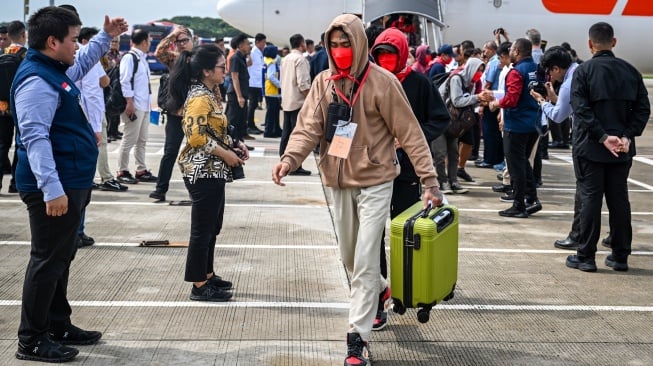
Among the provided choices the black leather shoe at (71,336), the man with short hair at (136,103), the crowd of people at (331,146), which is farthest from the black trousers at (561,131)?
the black leather shoe at (71,336)

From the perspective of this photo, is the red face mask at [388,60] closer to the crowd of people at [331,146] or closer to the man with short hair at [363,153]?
the crowd of people at [331,146]

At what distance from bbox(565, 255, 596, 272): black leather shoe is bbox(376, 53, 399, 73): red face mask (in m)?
2.65

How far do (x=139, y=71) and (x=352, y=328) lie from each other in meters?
6.62

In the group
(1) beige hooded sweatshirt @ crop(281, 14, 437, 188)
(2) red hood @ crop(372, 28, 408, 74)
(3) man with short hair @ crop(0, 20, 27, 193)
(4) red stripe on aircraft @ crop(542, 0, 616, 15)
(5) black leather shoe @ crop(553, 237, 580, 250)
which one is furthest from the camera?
(4) red stripe on aircraft @ crop(542, 0, 616, 15)

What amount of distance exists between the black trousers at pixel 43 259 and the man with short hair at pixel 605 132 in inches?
159

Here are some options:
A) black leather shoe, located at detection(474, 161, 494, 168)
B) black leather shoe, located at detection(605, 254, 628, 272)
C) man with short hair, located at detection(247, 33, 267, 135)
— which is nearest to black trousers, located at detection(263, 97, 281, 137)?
man with short hair, located at detection(247, 33, 267, 135)

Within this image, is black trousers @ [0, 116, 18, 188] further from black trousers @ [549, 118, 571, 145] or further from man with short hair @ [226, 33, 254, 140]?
black trousers @ [549, 118, 571, 145]

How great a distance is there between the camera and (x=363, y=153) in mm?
4613

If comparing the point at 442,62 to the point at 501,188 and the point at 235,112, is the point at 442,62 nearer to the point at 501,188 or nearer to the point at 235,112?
the point at 501,188

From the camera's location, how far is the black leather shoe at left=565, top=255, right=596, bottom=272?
6.89m

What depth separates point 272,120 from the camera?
16688 mm

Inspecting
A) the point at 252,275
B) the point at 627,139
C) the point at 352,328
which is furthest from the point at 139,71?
the point at 352,328

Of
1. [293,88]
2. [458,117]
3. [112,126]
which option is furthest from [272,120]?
[458,117]

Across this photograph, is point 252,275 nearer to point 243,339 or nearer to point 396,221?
point 243,339
